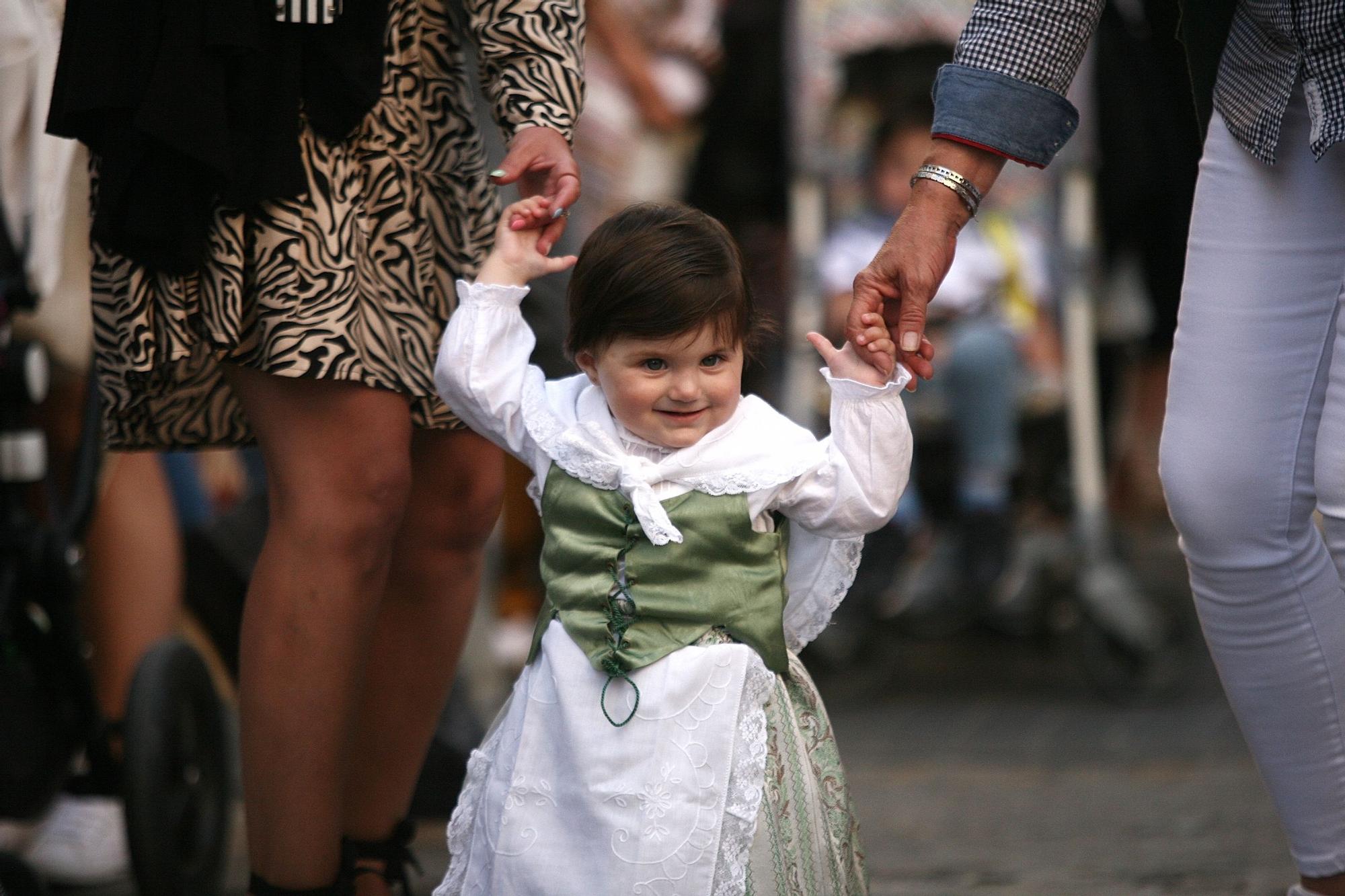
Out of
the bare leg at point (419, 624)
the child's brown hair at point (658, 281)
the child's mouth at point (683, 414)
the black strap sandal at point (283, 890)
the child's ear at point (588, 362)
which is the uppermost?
the child's brown hair at point (658, 281)

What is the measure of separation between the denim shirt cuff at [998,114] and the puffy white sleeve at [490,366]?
557mm

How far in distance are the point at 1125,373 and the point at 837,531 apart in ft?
15.7

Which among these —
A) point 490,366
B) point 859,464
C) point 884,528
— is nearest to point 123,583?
point 490,366

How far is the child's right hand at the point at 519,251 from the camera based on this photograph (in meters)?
2.09

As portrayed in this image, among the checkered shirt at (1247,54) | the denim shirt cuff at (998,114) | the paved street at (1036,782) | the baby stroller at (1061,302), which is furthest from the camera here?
the baby stroller at (1061,302)

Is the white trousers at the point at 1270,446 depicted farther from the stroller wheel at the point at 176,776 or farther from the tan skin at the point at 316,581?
the stroller wheel at the point at 176,776

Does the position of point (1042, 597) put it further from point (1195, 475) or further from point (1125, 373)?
point (1195, 475)

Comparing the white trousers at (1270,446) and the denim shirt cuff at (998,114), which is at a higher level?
the denim shirt cuff at (998,114)

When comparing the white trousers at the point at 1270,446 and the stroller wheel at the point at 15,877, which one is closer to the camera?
the white trousers at the point at 1270,446

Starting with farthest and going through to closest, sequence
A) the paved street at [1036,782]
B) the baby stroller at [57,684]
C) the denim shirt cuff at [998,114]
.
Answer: the paved street at [1036,782] → the baby stroller at [57,684] → the denim shirt cuff at [998,114]

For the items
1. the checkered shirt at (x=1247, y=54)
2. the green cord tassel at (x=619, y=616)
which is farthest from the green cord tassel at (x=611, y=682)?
the checkered shirt at (x=1247, y=54)

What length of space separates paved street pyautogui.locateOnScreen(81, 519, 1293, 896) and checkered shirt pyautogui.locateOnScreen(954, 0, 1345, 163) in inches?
56.8

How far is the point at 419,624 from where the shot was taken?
7.88 feet

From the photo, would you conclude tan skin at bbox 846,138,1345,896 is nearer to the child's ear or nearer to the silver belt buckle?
the child's ear
